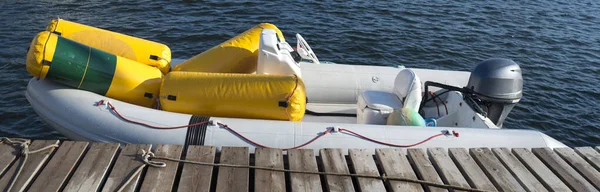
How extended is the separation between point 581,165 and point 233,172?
2957 mm

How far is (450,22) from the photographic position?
11.7 m

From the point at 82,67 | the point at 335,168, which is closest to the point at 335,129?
the point at 335,168

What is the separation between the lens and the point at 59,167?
3.96 meters

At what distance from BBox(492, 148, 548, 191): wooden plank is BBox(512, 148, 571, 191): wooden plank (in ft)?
0.17

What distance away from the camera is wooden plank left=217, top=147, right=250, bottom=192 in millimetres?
3854

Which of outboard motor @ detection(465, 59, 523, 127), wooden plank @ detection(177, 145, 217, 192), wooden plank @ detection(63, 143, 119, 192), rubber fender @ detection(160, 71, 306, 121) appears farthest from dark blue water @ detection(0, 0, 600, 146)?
wooden plank @ detection(177, 145, 217, 192)

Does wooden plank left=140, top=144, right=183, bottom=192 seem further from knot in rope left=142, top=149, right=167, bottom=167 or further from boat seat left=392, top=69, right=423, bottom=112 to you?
boat seat left=392, top=69, right=423, bottom=112

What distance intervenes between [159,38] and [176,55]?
0.87 metres

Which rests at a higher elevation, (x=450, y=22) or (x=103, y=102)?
(x=450, y=22)

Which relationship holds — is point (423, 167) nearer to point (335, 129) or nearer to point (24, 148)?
point (335, 129)

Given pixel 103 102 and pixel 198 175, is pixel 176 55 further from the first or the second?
pixel 198 175

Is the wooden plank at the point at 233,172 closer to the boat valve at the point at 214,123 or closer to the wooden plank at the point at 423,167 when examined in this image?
the boat valve at the point at 214,123

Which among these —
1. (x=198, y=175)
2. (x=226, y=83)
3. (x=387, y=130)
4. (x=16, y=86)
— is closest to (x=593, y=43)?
(x=387, y=130)

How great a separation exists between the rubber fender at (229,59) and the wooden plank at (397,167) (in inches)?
77.9
